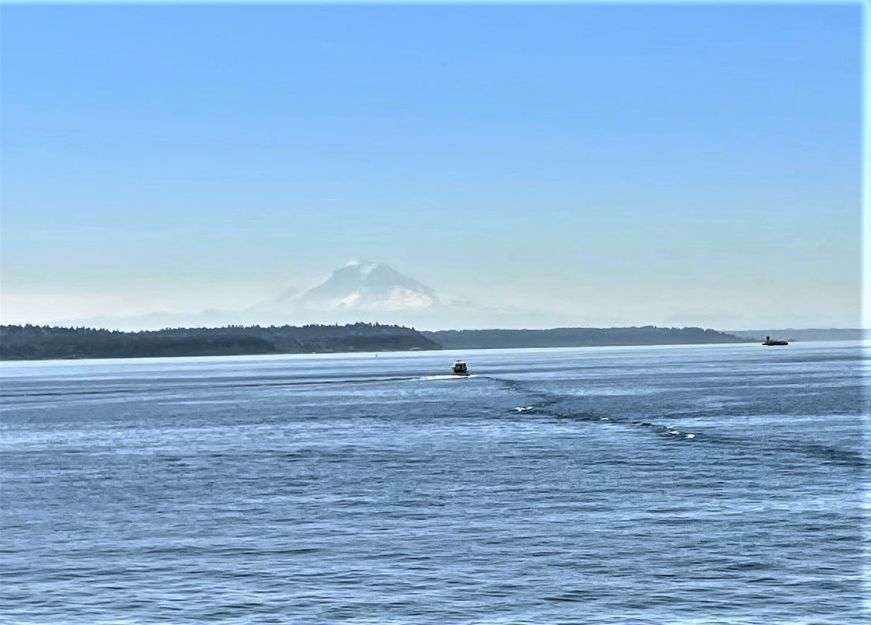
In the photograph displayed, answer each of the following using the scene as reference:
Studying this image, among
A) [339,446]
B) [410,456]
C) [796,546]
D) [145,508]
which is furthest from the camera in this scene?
[339,446]

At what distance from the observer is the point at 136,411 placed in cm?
16450

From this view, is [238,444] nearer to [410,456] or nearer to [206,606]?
[410,456]

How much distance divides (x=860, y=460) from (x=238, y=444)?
2010 inches

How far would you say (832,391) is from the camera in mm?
173000

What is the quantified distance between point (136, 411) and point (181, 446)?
62457 millimetres

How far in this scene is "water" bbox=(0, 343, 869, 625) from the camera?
136 feet

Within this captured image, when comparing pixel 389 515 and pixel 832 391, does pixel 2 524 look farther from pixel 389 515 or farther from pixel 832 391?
pixel 832 391

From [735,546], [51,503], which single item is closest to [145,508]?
[51,503]

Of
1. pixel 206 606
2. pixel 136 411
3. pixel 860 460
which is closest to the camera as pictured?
pixel 206 606

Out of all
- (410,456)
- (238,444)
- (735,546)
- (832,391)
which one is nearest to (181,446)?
(238,444)

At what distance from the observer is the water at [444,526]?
4147 centimetres

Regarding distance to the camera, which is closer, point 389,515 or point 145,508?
point 389,515

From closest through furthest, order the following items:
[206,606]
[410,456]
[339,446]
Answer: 1. [206,606]
2. [410,456]
3. [339,446]

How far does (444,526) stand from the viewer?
184 ft
